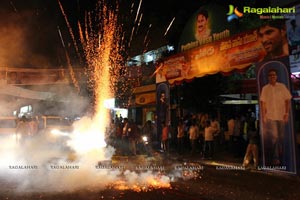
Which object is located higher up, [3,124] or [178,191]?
[3,124]

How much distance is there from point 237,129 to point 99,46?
27.6ft

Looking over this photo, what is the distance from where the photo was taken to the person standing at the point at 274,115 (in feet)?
27.7

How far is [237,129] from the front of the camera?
479 inches

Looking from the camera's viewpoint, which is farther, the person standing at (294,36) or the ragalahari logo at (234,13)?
the ragalahari logo at (234,13)

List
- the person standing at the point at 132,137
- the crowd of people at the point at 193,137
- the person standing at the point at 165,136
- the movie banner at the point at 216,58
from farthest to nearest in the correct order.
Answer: the person standing at the point at 165,136 → the person standing at the point at 132,137 → the crowd of people at the point at 193,137 → the movie banner at the point at 216,58

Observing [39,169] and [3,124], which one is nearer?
[39,169]

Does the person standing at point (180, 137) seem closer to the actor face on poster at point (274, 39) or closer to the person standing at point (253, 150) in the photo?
the person standing at point (253, 150)

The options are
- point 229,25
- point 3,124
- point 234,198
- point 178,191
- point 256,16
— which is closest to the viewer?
point 234,198

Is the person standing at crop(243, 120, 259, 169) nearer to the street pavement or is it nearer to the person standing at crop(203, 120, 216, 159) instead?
the street pavement

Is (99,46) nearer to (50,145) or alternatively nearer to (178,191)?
(50,145)

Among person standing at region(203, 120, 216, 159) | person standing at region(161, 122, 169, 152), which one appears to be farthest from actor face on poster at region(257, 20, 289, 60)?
person standing at region(161, 122, 169, 152)

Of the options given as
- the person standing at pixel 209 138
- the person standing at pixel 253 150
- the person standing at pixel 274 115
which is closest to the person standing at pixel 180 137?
the person standing at pixel 209 138

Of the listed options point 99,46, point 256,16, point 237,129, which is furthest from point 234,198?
point 99,46

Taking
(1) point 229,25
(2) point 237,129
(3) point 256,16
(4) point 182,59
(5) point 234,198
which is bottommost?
(5) point 234,198
